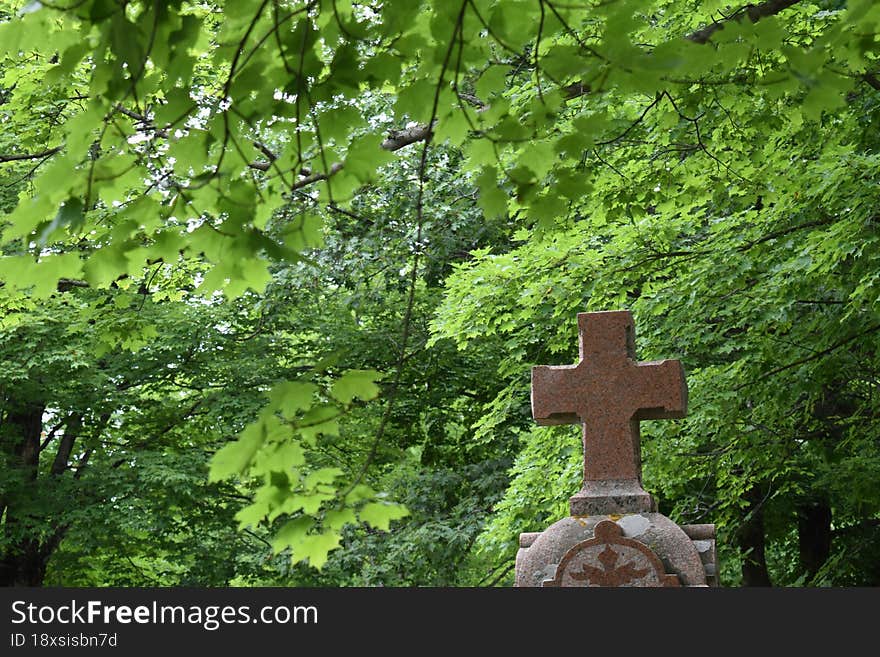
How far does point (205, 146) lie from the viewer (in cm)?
345

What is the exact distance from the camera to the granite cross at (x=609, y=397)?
5.75 metres

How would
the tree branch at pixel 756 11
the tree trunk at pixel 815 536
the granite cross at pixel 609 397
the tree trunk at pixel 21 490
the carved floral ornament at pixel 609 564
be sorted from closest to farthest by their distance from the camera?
the carved floral ornament at pixel 609 564, the granite cross at pixel 609 397, the tree branch at pixel 756 11, the tree trunk at pixel 815 536, the tree trunk at pixel 21 490

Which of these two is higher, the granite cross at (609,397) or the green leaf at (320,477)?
the granite cross at (609,397)

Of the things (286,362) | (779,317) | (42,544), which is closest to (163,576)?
(42,544)

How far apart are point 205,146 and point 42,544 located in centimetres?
1276

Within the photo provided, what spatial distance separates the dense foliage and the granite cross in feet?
2.90

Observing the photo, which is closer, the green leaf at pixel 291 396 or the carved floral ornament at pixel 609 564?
the green leaf at pixel 291 396

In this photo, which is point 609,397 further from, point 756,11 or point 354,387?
point 354,387

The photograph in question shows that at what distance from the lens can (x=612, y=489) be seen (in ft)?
18.6

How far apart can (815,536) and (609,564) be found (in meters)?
9.39

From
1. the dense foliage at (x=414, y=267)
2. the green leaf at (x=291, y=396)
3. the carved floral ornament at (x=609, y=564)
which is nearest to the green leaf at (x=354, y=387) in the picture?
the dense foliage at (x=414, y=267)

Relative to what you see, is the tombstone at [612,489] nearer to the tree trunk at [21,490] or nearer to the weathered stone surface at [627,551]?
the weathered stone surface at [627,551]

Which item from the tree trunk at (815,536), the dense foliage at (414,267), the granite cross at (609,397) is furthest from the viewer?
the tree trunk at (815,536)

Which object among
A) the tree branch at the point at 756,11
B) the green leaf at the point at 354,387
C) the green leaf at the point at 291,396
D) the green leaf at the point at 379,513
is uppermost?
the tree branch at the point at 756,11
